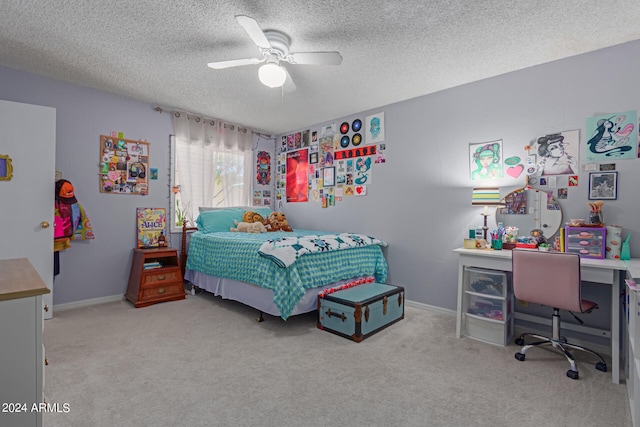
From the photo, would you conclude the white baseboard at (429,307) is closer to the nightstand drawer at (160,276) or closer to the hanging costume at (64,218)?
the nightstand drawer at (160,276)

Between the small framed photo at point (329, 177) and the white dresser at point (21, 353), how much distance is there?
3.56 m

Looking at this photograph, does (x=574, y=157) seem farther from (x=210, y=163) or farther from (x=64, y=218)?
(x=64, y=218)

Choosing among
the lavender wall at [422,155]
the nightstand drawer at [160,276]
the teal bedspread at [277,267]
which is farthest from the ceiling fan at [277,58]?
the nightstand drawer at [160,276]

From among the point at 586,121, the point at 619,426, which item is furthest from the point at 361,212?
the point at 619,426

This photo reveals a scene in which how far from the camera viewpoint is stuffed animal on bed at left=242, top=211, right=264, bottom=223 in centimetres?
433

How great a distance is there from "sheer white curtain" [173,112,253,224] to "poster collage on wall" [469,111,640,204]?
3277 millimetres

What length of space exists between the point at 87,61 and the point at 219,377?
2920 millimetres

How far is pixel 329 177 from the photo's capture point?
4.45m

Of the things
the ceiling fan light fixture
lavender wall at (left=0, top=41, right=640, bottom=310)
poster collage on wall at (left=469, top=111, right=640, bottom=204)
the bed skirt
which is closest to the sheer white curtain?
lavender wall at (left=0, top=41, right=640, bottom=310)

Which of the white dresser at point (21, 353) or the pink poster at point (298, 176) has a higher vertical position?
the pink poster at point (298, 176)

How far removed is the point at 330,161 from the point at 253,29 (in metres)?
2.51

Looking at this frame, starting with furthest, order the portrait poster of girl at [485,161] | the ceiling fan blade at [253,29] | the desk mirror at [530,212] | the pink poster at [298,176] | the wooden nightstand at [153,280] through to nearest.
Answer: the pink poster at [298,176] < the wooden nightstand at [153,280] < the portrait poster of girl at [485,161] < the desk mirror at [530,212] < the ceiling fan blade at [253,29]

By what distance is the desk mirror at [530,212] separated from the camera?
2.73m

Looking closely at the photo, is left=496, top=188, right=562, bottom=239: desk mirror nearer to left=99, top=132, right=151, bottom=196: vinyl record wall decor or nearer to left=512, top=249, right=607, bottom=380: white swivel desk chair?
left=512, top=249, right=607, bottom=380: white swivel desk chair
